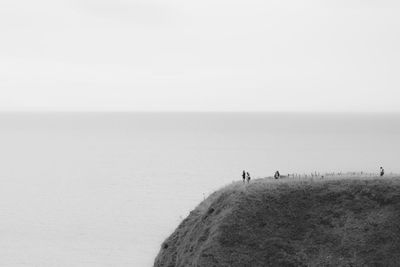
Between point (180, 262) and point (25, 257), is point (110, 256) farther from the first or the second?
point (180, 262)

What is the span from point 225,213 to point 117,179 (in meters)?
146

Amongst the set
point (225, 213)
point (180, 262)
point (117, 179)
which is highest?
point (225, 213)

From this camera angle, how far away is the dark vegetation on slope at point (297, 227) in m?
42.5

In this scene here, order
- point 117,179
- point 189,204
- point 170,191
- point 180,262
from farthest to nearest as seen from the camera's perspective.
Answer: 1. point 117,179
2. point 170,191
3. point 189,204
4. point 180,262

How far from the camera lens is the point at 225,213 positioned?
4581 centimetres

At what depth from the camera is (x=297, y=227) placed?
44.8 m

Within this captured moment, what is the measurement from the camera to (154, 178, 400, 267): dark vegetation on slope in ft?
139

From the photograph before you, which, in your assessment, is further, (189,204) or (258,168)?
(258,168)

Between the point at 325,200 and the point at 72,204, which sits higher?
the point at 325,200

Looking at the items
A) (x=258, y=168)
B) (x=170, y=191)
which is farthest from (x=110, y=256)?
(x=258, y=168)

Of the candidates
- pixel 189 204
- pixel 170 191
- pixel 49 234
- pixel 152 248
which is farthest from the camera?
pixel 170 191

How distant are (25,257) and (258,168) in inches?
4701

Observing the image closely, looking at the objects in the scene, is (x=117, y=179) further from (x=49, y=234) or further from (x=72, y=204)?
(x=49, y=234)

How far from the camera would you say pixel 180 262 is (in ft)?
149
